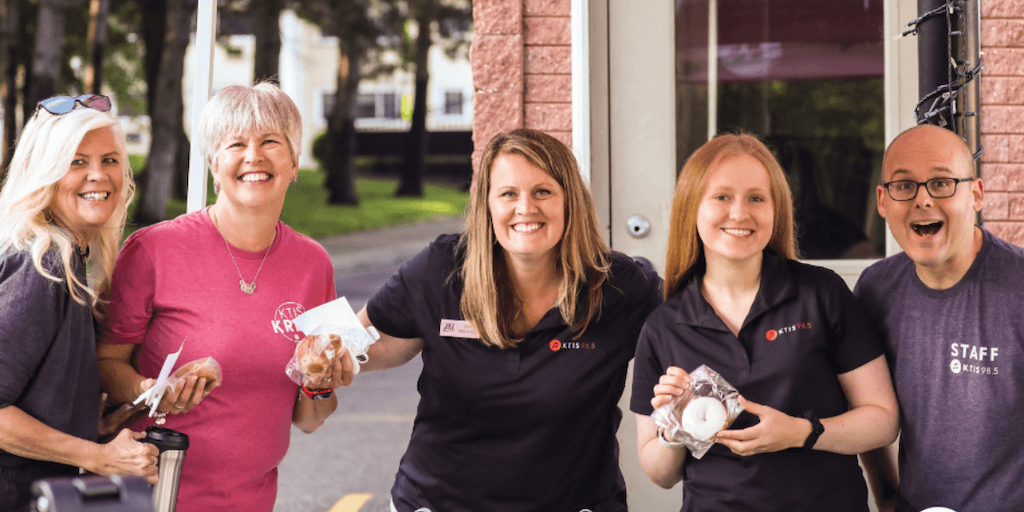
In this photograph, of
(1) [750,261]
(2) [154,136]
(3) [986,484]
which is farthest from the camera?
(2) [154,136]

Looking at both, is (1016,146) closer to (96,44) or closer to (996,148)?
(996,148)

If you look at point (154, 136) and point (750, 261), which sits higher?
point (154, 136)

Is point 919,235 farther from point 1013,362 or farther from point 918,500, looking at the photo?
point 918,500

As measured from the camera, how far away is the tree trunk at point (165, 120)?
15.8m

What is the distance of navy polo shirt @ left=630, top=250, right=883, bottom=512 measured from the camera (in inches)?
86.0

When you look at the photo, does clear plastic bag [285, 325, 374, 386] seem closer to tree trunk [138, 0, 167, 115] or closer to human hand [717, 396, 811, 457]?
human hand [717, 396, 811, 457]

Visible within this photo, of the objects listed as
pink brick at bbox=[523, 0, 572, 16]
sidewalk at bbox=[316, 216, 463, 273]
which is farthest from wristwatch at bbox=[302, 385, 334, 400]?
sidewalk at bbox=[316, 216, 463, 273]

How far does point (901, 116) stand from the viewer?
4.12 meters

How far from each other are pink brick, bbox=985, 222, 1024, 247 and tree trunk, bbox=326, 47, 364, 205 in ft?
64.5

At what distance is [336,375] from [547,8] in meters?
2.27

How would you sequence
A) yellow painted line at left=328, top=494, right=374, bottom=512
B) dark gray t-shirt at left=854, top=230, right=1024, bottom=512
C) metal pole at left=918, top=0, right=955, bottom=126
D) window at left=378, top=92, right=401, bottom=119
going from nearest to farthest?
dark gray t-shirt at left=854, top=230, right=1024, bottom=512
metal pole at left=918, top=0, right=955, bottom=126
yellow painted line at left=328, top=494, right=374, bottom=512
window at left=378, top=92, right=401, bottom=119

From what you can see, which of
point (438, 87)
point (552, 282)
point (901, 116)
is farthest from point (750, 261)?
point (438, 87)

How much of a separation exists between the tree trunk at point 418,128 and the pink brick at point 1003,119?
22134mm

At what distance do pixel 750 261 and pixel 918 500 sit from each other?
2.38ft
